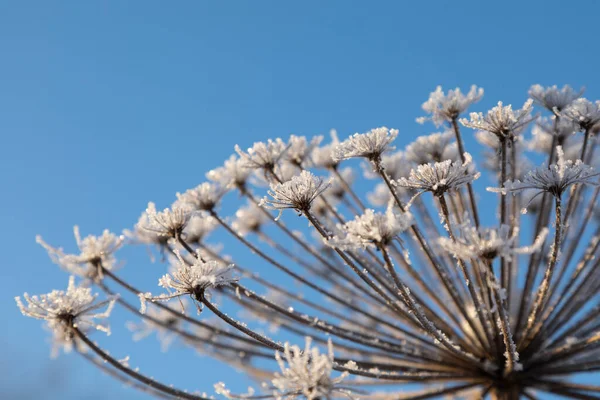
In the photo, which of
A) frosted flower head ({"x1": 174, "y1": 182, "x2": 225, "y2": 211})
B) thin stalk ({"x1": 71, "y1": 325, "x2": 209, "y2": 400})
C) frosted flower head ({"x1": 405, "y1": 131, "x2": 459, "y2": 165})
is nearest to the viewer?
thin stalk ({"x1": 71, "y1": 325, "x2": 209, "y2": 400})

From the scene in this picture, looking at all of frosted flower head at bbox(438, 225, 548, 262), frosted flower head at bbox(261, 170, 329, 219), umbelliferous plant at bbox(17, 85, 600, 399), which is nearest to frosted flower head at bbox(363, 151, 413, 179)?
umbelliferous plant at bbox(17, 85, 600, 399)

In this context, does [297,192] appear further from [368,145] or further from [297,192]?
[368,145]

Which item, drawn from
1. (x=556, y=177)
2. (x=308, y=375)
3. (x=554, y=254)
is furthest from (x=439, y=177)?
(x=308, y=375)

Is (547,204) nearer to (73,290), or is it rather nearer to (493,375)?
(493,375)

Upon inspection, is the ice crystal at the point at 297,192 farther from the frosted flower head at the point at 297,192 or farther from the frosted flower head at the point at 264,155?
the frosted flower head at the point at 264,155

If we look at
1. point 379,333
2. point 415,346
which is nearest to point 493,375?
point 415,346

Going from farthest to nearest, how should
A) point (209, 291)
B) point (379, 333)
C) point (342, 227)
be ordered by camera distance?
point (379, 333)
point (209, 291)
point (342, 227)

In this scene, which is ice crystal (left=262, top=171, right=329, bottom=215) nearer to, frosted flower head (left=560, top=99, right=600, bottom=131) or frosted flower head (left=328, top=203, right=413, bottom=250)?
frosted flower head (left=328, top=203, right=413, bottom=250)
